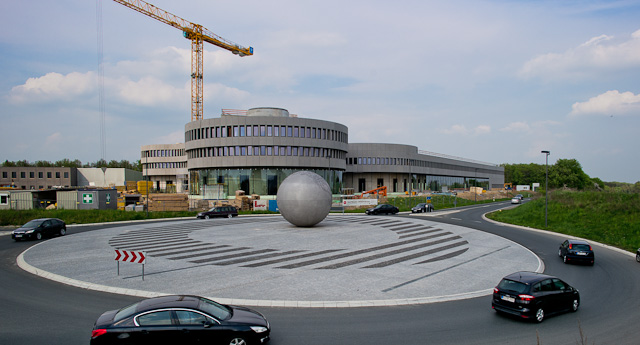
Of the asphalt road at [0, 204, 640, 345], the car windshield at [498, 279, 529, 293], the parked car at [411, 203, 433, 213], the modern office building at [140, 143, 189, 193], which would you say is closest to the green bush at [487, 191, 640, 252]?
the parked car at [411, 203, 433, 213]

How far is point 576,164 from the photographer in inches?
4429

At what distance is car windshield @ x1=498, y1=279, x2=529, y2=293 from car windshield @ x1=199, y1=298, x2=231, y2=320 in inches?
317

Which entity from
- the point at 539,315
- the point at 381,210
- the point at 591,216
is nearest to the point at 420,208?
the point at 381,210

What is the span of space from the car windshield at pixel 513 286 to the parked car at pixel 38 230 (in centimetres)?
2861

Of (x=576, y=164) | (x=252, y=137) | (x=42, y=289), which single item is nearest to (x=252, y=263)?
(x=42, y=289)

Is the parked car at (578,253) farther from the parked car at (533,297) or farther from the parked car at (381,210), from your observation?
the parked car at (381,210)

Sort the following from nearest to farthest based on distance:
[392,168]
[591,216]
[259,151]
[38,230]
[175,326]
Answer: [175,326] → [38,230] → [591,216] → [259,151] → [392,168]

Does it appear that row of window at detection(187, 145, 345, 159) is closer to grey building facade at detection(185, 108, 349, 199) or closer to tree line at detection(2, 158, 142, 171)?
grey building facade at detection(185, 108, 349, 199)

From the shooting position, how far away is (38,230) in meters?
25.6

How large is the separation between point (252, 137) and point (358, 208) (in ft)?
Answer: 81.6

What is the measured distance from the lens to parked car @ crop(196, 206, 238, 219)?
129 ft

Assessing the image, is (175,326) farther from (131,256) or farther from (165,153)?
(165,153)

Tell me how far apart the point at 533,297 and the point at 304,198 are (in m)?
18.4

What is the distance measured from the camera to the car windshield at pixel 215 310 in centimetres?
803
